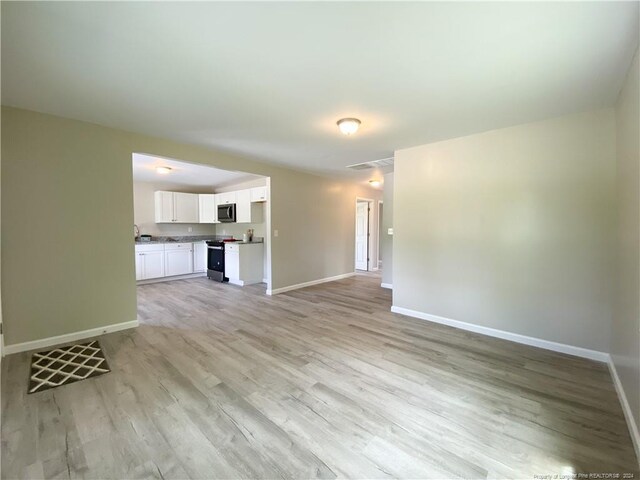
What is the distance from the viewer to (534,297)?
290cm

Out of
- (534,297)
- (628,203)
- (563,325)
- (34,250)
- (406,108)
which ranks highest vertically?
(406,108)

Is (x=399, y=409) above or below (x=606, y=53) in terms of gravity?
below

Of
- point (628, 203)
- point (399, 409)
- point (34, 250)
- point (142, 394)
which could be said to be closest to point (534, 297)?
point (628, 203)

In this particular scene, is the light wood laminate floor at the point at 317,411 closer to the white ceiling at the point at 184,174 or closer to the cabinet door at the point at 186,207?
the white ceiling at the point at 184,174

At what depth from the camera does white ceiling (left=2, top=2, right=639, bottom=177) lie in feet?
4.75

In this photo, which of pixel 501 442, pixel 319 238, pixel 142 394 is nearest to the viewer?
pixel 501 442

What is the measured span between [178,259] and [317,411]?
5.63m

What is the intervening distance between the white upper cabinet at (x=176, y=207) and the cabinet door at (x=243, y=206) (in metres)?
1.44

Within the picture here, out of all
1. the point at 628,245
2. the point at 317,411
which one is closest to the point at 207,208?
the point at 317,411

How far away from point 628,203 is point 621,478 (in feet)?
5.68

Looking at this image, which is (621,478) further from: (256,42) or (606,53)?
(256,42)

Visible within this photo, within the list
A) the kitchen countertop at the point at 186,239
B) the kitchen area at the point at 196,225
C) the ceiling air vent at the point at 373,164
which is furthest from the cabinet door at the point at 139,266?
the ceiling air vent at the point at 373,164

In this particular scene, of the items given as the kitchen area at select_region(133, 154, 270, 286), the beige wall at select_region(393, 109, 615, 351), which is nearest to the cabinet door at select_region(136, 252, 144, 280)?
the kitchen area at select_region(133, 154, 270, 286)

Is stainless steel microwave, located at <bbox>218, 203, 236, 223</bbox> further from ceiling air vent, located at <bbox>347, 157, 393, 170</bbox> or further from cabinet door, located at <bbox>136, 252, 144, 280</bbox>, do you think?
ceiling air vent, located at <bbox>347, 157, 393, 170</bbox>
